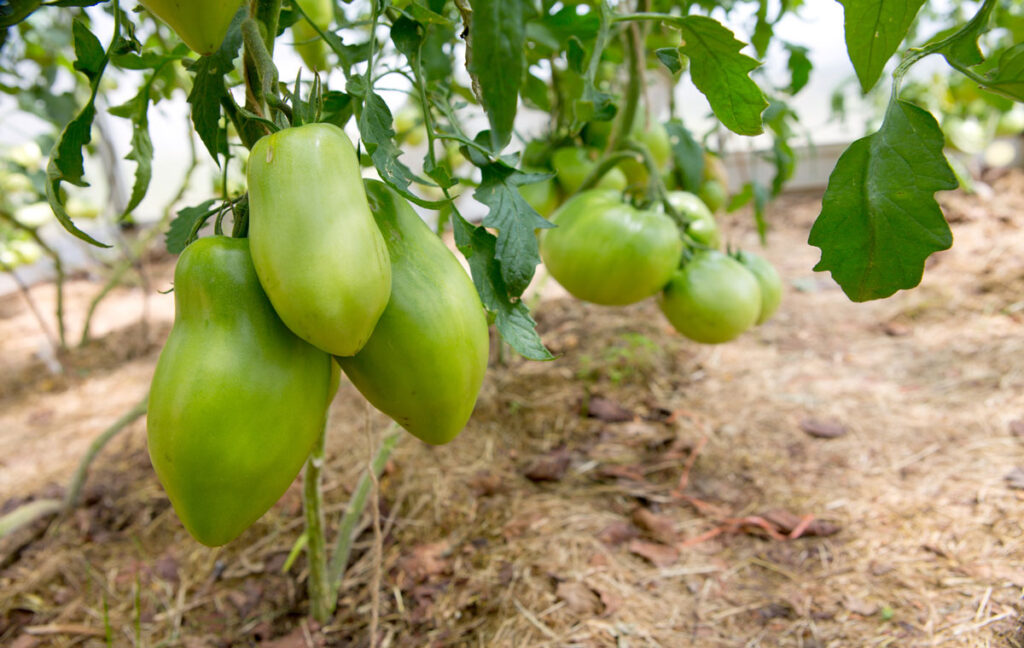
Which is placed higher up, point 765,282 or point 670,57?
point 670,57

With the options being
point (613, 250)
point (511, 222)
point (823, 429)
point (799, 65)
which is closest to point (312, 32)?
point (613, 250)

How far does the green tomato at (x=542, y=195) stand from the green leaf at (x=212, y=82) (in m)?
0.65

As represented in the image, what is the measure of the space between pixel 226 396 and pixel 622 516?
2.85ft

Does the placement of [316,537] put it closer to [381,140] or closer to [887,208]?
[381,140]

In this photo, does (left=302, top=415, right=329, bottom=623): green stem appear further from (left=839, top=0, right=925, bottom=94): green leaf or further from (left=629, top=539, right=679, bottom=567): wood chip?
(left=839, top=0, right=925, bottom=94): green leaf

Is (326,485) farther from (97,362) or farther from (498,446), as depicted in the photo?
(97,362)

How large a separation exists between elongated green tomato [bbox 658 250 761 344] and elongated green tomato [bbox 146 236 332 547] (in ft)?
2.25

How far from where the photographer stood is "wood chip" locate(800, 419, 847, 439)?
53.1 inches

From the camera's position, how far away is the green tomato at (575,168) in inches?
46.1

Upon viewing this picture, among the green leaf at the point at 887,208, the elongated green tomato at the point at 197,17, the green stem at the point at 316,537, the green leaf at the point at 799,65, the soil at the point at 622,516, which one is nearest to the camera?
the elongated green tomato at the point at 197,17

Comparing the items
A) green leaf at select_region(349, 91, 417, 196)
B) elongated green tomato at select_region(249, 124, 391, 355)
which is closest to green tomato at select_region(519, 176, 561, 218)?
green leaf at select_region(349, 91, 417, 196)

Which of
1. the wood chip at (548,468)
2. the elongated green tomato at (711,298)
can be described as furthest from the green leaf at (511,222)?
the wood chip at (548,468)

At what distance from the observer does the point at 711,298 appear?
99 centimetres

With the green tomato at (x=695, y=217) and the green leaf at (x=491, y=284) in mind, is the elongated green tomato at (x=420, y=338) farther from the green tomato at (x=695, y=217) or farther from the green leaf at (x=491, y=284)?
the green tomato at (x=695, y=217)
